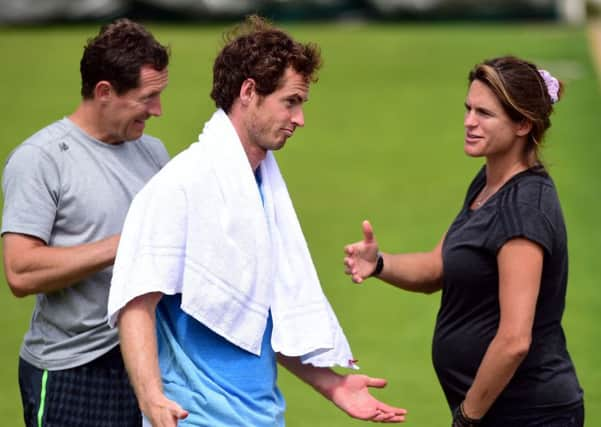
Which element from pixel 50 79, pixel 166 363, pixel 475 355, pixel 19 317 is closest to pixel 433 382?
pixel 19 317

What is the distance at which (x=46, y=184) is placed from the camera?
14.4 ft

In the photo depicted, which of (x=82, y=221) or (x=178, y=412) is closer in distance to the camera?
(x=178, y=412)

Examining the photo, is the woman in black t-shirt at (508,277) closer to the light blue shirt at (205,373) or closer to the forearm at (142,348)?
the light blue shirt at (205,373)

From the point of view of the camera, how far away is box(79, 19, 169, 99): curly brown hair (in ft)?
15.0

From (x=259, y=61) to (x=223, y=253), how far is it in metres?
0.60

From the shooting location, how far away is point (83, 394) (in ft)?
14.9

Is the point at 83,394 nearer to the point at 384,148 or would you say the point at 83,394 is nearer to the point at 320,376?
the point at 320,376

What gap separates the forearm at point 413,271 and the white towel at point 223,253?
30.5 inches

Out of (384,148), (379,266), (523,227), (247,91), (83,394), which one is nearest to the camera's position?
(247,91)

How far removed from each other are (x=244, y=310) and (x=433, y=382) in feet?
13.2

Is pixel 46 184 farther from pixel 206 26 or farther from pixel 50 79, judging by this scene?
pixel 206 26

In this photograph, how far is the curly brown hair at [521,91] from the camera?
4.28 m

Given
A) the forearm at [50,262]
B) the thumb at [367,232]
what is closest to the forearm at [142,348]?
the forearm at [50,262]

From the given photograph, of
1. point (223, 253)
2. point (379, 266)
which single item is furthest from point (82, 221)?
point (379, 266)
